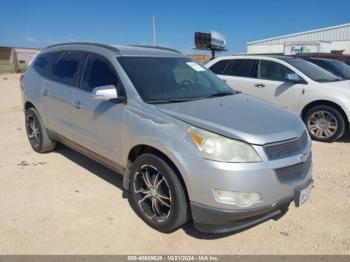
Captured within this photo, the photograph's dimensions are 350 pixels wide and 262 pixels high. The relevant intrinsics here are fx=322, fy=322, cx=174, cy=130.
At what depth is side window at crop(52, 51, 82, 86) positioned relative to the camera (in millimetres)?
4238

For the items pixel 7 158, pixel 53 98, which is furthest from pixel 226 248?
pixel 7 158

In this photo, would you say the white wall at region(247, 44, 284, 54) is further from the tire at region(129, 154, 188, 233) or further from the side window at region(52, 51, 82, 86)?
the tire at region(129, 154, 188, 233)

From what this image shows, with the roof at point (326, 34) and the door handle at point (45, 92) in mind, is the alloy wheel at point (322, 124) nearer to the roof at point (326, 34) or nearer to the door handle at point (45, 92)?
the door handle at point (45, 92)

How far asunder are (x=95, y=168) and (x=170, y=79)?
1.88m

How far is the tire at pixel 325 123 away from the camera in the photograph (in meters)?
6.10

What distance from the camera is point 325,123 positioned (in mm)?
6281

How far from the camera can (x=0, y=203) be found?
148 inches

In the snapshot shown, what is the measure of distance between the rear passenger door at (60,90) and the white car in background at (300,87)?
165 inches

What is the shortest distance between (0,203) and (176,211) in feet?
7.31

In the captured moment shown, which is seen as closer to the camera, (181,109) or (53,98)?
(181,109)

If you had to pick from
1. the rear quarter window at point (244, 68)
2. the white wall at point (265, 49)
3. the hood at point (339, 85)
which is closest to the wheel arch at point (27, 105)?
the rear quarter window at point (244, 68)

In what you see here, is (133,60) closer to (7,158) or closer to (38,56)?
(38,56)

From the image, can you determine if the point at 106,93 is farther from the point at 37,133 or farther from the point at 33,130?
the point at 33,130

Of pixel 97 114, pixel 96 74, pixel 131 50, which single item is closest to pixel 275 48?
pixel 131 50
